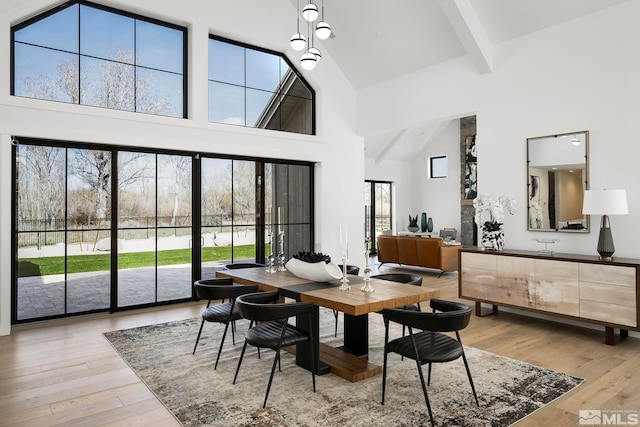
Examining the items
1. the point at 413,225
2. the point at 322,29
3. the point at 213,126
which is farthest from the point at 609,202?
the point at 413,225

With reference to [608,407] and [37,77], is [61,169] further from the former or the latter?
[608,407]

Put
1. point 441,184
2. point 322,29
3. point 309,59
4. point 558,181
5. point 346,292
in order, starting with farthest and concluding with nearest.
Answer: point 441,184
point 558,181
point 309,59
point 322,29
point 346,292

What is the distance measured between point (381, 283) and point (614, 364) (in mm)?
2119

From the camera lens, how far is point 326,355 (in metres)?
3.66

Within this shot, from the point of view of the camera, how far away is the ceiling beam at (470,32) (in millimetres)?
5250

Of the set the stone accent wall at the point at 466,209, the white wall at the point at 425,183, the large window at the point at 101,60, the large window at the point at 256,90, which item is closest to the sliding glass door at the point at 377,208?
the white wall at the point at 425,183

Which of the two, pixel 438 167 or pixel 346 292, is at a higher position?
pixel 438 167

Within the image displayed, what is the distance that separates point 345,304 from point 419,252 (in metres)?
5.99

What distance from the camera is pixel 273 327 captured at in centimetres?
333

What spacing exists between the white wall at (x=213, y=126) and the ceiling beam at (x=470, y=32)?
263 cm

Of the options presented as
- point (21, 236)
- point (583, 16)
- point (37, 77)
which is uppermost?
point (583, 16)

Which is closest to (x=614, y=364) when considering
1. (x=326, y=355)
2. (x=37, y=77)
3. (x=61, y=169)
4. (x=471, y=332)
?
(x=471, y=332)

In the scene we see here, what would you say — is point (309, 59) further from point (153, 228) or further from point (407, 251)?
point (407, 251)

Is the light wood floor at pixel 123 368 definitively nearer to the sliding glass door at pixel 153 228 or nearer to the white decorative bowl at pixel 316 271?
the sliding glass door at pixel 153 228
